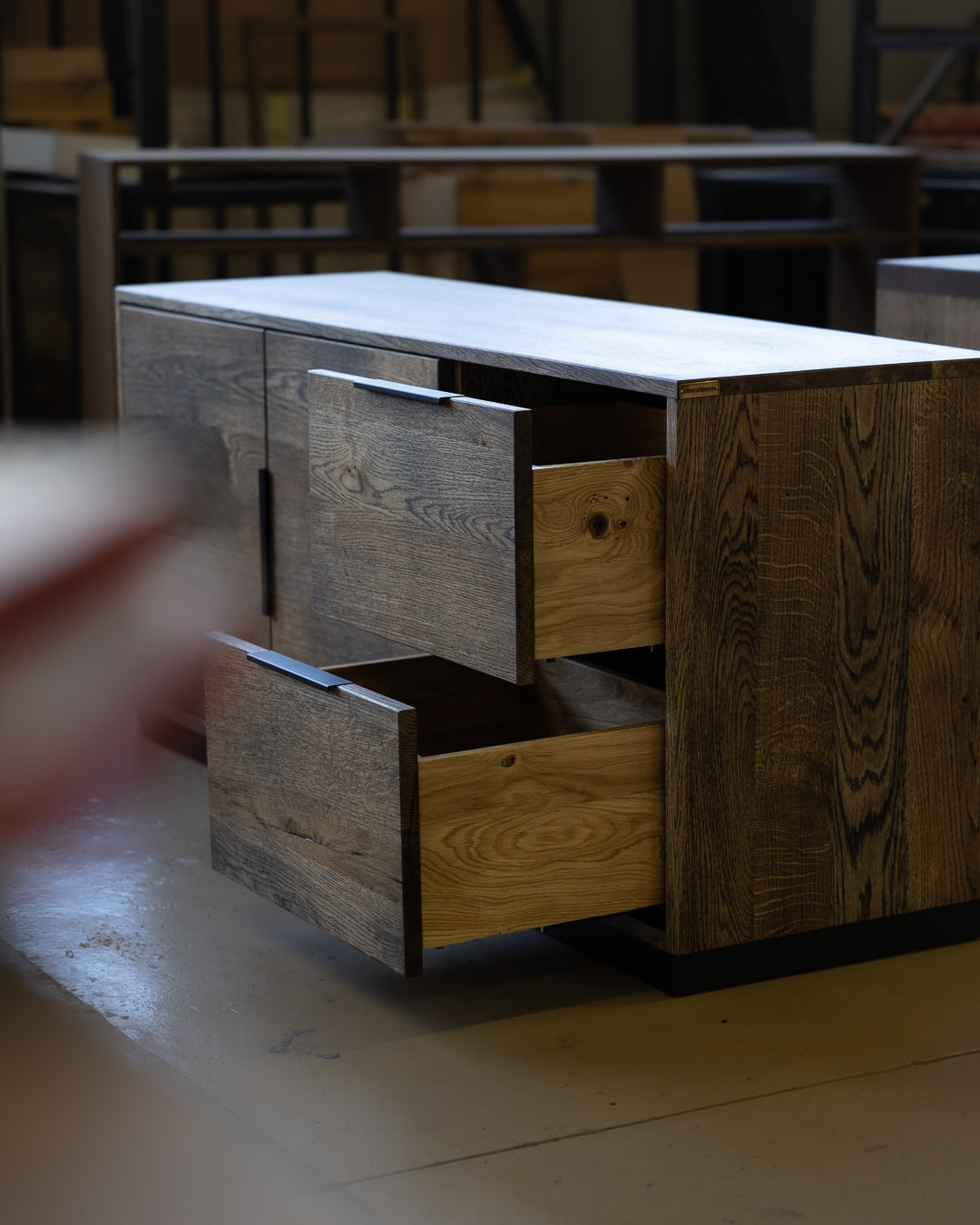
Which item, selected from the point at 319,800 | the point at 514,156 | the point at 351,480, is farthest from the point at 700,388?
the point at 514,156

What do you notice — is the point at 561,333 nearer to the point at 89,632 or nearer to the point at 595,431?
the point at 595,431

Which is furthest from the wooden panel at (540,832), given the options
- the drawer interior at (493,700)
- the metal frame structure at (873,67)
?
the metal frame structure at (873,67)

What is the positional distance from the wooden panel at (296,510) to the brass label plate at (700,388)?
0.56m

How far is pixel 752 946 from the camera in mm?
1840

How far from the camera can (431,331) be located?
2002 millimetres

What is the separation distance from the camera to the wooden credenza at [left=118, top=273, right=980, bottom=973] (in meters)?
1.67

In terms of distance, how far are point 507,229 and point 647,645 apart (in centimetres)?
225

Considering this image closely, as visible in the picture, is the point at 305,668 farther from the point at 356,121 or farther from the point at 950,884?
the point at 356,121

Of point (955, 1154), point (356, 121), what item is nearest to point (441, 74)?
point (356, 121)

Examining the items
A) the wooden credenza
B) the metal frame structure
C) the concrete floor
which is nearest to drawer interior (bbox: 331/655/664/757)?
the wooden credenza

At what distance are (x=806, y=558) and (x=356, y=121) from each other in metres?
4.75

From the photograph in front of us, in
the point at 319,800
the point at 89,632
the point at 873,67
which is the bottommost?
the point at 89,632

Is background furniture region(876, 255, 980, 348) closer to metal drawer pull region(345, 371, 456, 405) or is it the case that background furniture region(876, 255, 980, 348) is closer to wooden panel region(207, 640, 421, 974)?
metal drawer pull region(345, 371, 456, 405)

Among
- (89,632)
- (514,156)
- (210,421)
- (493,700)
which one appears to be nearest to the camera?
(493,700)
